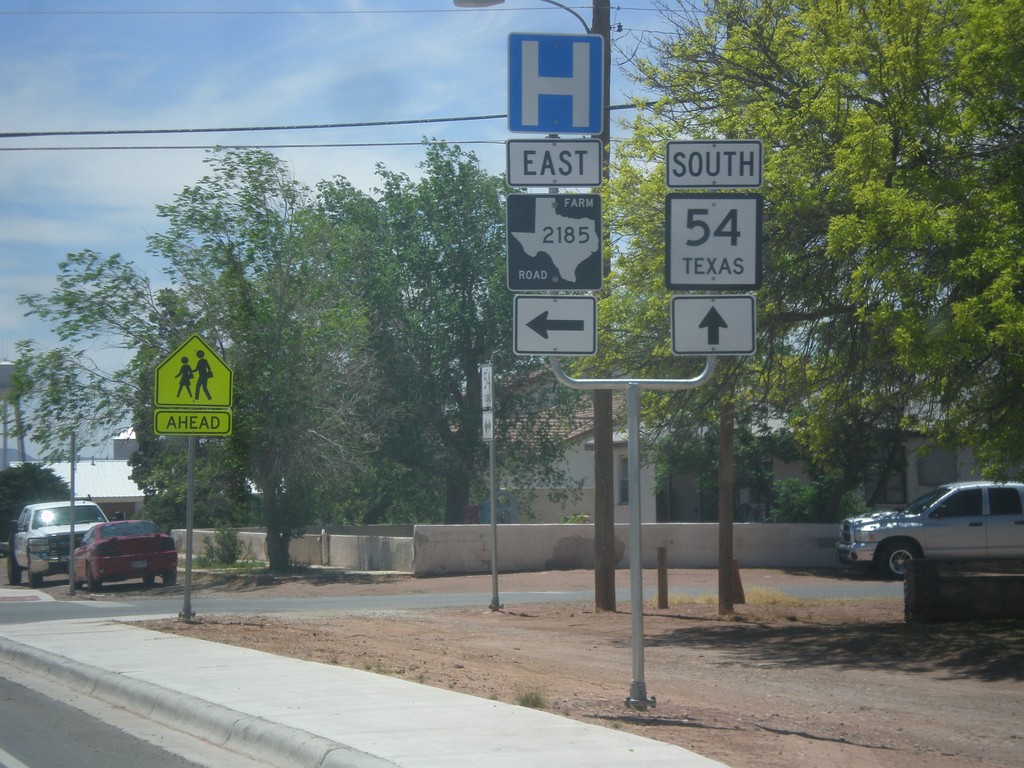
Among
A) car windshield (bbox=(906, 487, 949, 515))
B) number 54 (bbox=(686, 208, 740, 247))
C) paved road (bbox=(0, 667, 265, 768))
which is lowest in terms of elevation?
paved road (bbox=(0, 667, 265, 768))

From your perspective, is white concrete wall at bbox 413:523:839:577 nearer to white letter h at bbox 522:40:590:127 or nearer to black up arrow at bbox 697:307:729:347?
black up arrow at bbox 697:307:729:347

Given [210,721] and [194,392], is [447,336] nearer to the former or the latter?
[194,392]

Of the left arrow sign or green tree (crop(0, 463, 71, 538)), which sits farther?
green tree (crop(0, 463, 71, 538))

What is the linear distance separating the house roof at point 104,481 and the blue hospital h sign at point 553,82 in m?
57.2

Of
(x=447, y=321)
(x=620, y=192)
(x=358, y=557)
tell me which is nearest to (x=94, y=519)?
(x=358, y=557)

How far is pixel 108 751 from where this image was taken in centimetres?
805

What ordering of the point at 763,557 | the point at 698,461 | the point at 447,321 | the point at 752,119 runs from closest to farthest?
the point at 752,119
the point at 763,557
the point at 698,461
the point at 447,321

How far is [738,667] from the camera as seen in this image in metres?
12.4

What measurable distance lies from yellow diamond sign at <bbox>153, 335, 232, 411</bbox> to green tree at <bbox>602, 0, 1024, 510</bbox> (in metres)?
5.33

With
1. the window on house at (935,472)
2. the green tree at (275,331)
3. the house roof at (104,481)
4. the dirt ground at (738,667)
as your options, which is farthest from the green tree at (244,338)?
the house roof at (104,481)

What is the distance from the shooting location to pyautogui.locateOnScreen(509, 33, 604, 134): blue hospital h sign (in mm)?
8203

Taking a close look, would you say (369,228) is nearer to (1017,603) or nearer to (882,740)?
(1017,603)

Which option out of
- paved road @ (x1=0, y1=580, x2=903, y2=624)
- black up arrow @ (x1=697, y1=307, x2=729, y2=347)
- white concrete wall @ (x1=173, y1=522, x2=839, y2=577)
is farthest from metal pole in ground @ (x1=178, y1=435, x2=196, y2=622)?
white concrete wall @ (x1=173, y1=522, x2=839, y2=577)

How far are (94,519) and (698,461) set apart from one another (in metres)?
17.5
